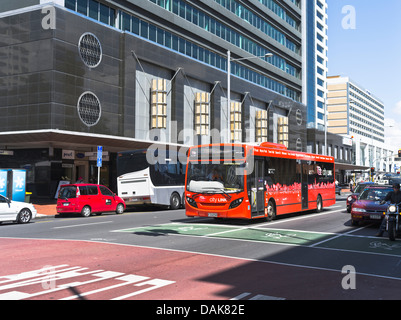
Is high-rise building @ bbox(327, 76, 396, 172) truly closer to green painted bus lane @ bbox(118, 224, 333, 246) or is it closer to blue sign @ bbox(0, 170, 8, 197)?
blue sign @ bbox(0, 170, 8, 197)

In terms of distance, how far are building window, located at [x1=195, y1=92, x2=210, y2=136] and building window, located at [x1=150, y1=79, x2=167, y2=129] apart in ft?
19.4

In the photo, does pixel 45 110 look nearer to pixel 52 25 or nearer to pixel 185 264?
pixel 52 25

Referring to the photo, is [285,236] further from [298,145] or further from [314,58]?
[314,58]

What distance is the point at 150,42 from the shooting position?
121ft

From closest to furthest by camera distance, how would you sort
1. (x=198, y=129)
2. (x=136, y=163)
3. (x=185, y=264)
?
1. (x=185, y=264)
2. (x=136, y=163)
3. (x=198, y=129)

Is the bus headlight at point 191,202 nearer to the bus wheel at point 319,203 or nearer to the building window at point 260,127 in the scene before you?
the bus wheel at point 319,203

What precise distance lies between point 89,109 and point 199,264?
23.7 meters

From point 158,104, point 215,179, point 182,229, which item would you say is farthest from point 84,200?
point 158,104

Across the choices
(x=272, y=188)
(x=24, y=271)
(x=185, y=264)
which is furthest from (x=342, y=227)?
(x=24, y=271)

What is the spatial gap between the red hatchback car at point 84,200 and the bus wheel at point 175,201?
426 centimetres

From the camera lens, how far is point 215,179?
54.7 ft

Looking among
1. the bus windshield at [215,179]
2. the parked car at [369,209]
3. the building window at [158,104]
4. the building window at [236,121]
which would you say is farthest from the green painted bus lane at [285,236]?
the building window at [236,121]

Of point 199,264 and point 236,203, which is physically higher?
point 236,203
